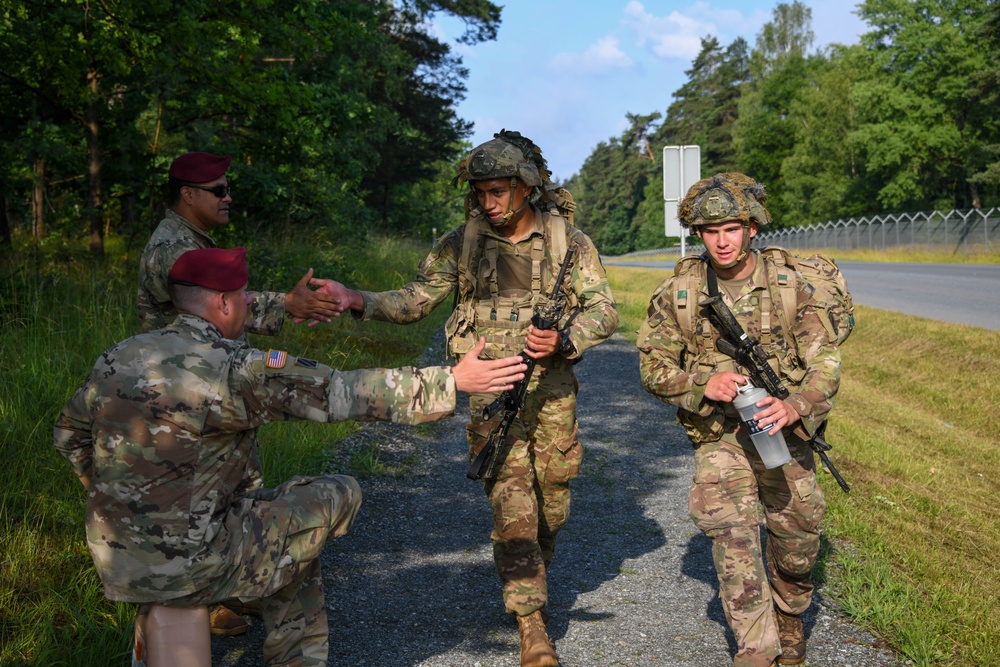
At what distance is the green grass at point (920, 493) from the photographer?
14.7ft

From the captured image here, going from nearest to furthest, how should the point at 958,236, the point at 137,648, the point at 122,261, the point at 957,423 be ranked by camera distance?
1. the point at 137,648
2. the point at 957,423
3. the point at 122,261
4. the point at 958,236

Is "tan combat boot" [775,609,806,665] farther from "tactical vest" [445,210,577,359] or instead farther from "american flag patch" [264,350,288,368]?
"american flag patch" [264,350,288,368]

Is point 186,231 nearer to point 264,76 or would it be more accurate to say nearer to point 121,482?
point 121,482

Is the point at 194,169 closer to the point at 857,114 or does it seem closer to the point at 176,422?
the point at 176,422

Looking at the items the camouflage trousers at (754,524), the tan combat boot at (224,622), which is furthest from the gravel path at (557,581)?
the camouflage trousers at (754,524)

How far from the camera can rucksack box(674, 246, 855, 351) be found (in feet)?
14.3

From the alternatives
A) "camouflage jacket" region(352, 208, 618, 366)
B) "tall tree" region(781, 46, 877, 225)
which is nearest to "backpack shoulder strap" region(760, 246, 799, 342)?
"camouflage jacket" region(352, 208, 618, 366)

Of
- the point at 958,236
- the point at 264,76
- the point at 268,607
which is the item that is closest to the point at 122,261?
the point at 264,76

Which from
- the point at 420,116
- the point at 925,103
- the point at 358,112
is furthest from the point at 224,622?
the point at 925,103

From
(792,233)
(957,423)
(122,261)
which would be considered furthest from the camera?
(792,233)

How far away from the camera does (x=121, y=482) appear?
3.08 m

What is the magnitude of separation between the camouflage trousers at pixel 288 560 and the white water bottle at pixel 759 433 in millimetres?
1627

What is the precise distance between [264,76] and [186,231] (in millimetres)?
4817

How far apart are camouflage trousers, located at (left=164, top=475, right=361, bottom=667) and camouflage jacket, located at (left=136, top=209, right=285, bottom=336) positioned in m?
1.32
